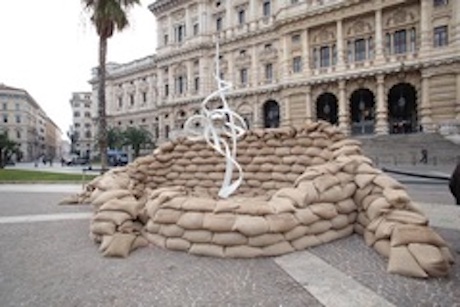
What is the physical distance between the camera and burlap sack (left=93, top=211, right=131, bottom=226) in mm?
5348

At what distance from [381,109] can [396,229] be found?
1065 inches

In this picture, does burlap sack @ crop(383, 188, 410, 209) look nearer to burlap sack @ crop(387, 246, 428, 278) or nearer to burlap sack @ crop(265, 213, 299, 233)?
burlap sack @ crop(387, 246, 428, 278)

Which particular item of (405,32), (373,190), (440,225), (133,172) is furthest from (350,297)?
(405,32)

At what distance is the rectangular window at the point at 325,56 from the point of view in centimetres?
3225

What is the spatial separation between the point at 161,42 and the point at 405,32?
30.0 meters

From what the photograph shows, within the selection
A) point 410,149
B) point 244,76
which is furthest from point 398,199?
point 244,76

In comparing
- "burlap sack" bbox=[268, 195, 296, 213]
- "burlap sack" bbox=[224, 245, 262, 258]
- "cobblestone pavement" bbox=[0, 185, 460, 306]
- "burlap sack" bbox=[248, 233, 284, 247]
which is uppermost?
"burlap sack" bbox=[268, 195, 296, 213]

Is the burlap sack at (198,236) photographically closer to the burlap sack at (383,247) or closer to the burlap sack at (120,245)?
the burlap sack at (120,245)

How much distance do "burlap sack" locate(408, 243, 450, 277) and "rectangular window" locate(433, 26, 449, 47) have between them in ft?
93.8

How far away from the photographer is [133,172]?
8.87 meters

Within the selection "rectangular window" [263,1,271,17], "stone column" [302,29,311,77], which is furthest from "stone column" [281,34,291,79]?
"rectangular window" [263,1,271,17]

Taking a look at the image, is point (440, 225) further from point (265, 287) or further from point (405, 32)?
point (405, 32)

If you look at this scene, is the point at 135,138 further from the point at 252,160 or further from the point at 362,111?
the point at 252,160

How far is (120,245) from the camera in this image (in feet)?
16.1
